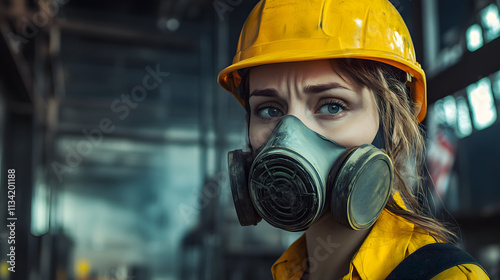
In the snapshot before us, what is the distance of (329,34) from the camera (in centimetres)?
132

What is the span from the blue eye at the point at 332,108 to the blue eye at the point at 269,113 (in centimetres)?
14

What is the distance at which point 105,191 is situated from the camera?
7.49m

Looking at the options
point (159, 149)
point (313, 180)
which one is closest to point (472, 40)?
point (313, 180)

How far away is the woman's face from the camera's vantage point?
1328 millimetres

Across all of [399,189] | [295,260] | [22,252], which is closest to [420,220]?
[399,189]

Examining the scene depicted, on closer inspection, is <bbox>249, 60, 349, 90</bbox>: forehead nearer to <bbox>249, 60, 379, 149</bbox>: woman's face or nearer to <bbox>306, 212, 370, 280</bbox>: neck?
<bbox>249, 60, 379, 149</bbox>: woman's face

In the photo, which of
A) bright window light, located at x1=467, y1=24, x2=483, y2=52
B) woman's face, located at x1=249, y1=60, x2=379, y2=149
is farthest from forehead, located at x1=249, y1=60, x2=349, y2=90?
bright window light, located at x1=467, y1=24, x2=483, y2=52

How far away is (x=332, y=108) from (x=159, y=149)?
6738 millimetres

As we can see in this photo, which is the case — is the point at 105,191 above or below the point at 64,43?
below

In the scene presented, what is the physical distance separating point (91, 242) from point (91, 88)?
223 centimetres

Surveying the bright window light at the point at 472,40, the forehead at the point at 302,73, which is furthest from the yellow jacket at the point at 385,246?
the bright window light at the point at 472,40

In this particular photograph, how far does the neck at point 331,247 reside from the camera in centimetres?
134

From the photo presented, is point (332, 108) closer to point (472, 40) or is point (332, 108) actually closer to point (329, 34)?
point (329, 34)

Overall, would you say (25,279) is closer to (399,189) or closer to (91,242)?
(91,242)
